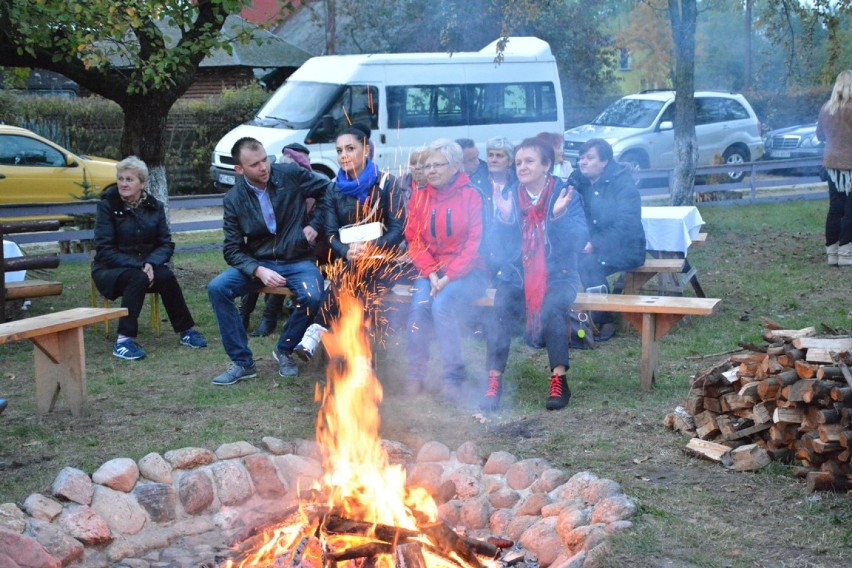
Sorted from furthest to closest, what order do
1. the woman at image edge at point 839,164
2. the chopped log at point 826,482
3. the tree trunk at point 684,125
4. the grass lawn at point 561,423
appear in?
the tree trunk at point 684,125, the woman at image edge at point 839,164, the chopped log at point 826,482, the grass lawn at point 561,423

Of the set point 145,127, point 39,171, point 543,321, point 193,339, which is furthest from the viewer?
point 39,171

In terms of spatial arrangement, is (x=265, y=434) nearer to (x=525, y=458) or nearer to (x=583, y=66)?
(x=525, y=458)

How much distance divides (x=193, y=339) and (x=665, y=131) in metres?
12.7

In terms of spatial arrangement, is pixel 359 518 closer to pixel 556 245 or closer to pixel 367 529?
pixel 367 529

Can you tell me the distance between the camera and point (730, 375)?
5207mm

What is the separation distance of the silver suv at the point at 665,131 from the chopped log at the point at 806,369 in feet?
43.3

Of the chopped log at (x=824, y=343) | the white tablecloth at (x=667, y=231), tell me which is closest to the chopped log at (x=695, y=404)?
the chopped log at (x=824, y=343)

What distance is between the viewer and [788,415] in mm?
4770

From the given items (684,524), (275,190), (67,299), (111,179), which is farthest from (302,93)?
(684,524)

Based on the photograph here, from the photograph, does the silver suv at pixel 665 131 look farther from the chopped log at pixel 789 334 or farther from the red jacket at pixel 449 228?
the chopped log at pixel 789 334

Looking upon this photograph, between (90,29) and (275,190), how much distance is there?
253 cm

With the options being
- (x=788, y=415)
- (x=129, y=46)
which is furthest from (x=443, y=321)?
(x=129, y=46)

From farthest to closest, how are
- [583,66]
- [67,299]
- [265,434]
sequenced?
[583,66] → [67,299] → [265,434]

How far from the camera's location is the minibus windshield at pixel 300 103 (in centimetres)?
1454
